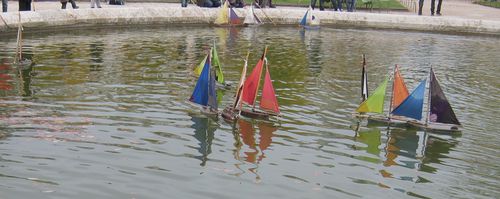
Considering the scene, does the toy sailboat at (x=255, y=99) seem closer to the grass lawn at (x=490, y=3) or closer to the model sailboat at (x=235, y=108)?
the model sailboat at (x=235, y=108)

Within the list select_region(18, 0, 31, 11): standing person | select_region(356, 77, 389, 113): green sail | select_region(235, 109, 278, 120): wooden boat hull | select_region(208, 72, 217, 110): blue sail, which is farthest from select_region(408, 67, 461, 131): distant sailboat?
select_region(18, 0, 31, 11): standing person

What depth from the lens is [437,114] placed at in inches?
827

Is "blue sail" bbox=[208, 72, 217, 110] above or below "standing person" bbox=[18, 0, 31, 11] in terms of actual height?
below

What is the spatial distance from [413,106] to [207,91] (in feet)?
17.0

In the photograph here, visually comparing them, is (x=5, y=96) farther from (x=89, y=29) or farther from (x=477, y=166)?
(x=89, y=29)

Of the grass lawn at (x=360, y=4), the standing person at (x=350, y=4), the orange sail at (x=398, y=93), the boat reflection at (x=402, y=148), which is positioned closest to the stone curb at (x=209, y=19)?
the standing person at (x=350, y=4)

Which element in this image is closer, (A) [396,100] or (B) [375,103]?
(B) [375,103]

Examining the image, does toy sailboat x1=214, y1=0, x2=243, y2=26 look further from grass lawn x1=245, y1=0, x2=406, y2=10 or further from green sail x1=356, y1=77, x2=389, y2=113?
green sail x1=356, y1=77, x2=389, y2=113

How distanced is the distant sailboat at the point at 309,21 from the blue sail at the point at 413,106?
67.7ft

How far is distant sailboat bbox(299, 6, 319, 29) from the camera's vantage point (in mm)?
41537

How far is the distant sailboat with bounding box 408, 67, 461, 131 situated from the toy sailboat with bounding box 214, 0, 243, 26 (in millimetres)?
20984

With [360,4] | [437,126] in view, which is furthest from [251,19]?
[437,126]

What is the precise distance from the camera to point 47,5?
41.2 m

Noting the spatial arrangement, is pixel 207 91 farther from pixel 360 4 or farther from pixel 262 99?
pixel 360 4
